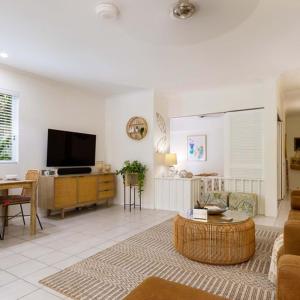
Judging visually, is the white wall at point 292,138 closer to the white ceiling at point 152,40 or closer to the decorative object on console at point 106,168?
the white ceiling at point 152,40

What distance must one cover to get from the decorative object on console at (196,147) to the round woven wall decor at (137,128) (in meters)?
3.56

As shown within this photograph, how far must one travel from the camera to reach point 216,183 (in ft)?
17.3

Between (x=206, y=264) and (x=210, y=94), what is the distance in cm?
385

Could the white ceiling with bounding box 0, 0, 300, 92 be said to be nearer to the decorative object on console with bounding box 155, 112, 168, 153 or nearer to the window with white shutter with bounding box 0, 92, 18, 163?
the window with white shutter with bounding box 0, 92, 18, 163

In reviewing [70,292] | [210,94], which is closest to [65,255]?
[70,292]

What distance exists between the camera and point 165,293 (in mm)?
1263

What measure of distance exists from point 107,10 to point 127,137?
355 centimetres

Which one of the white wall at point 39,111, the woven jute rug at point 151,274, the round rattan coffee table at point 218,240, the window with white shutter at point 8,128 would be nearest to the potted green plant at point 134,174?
the white wall at point 39,111

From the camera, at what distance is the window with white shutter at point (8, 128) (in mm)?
4102

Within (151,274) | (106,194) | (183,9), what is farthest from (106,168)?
(183,9)

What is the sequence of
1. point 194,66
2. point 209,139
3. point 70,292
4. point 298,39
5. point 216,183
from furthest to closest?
1. point 209,139
2. point 216,183
3. point 194,66
4. point 298,39
5. point 70,292

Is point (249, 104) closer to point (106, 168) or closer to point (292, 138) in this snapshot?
point (106, 168)

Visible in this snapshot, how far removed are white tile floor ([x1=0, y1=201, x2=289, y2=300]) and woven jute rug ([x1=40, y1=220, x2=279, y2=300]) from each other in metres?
0.17

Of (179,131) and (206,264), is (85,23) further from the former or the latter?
(179,131)
